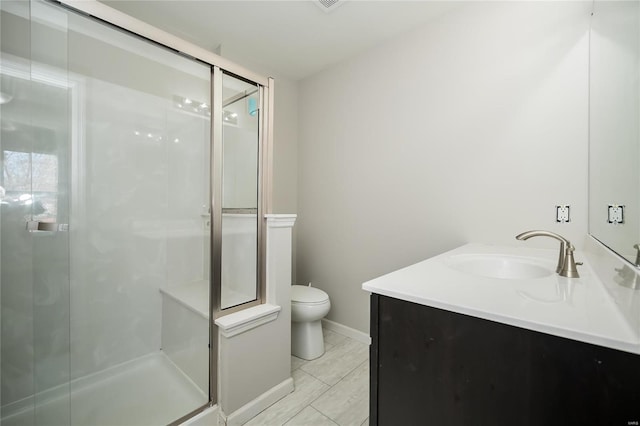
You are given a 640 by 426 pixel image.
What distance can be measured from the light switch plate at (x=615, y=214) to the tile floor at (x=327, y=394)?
141 cm

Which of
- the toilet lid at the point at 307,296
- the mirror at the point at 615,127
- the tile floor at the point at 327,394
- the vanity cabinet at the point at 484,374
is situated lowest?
the tile floor at the point at 327,394

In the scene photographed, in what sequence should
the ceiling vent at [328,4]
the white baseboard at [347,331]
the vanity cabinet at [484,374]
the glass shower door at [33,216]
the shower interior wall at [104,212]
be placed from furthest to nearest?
the white baseboard at [347,331], the ceiling vent at [328,4], the shower interior wall at [104,212], the glass shower door at [33,216], the vanity cabinet at [484,374]

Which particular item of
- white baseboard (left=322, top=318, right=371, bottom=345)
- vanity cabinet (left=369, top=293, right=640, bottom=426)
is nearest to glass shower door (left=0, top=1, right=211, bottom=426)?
vanity cabinet (left=369, top=293, right=640, bottom=426)

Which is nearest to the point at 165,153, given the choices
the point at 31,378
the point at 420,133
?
the point at 31,378

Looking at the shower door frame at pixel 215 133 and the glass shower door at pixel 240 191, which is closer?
the shower door frame at pixel 215 133

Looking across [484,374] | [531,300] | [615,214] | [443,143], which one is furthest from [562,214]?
[484,374]

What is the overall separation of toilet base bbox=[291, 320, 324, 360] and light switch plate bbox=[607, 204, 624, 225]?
69.6 inches

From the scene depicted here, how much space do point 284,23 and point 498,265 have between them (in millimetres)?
2105

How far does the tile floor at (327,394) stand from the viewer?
56.4 inches

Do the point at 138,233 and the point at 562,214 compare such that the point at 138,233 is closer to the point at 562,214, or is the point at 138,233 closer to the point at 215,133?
the point at 215,133

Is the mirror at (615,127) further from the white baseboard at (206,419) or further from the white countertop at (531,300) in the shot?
the white baseboard at (206,419)

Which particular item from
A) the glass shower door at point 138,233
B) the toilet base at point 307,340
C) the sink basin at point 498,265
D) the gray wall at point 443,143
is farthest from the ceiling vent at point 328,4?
the toilet base at point 307,340

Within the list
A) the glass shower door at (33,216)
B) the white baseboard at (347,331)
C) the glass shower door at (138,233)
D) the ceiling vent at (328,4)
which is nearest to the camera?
the glass shower door at (33,216)

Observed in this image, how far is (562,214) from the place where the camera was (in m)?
1.41
